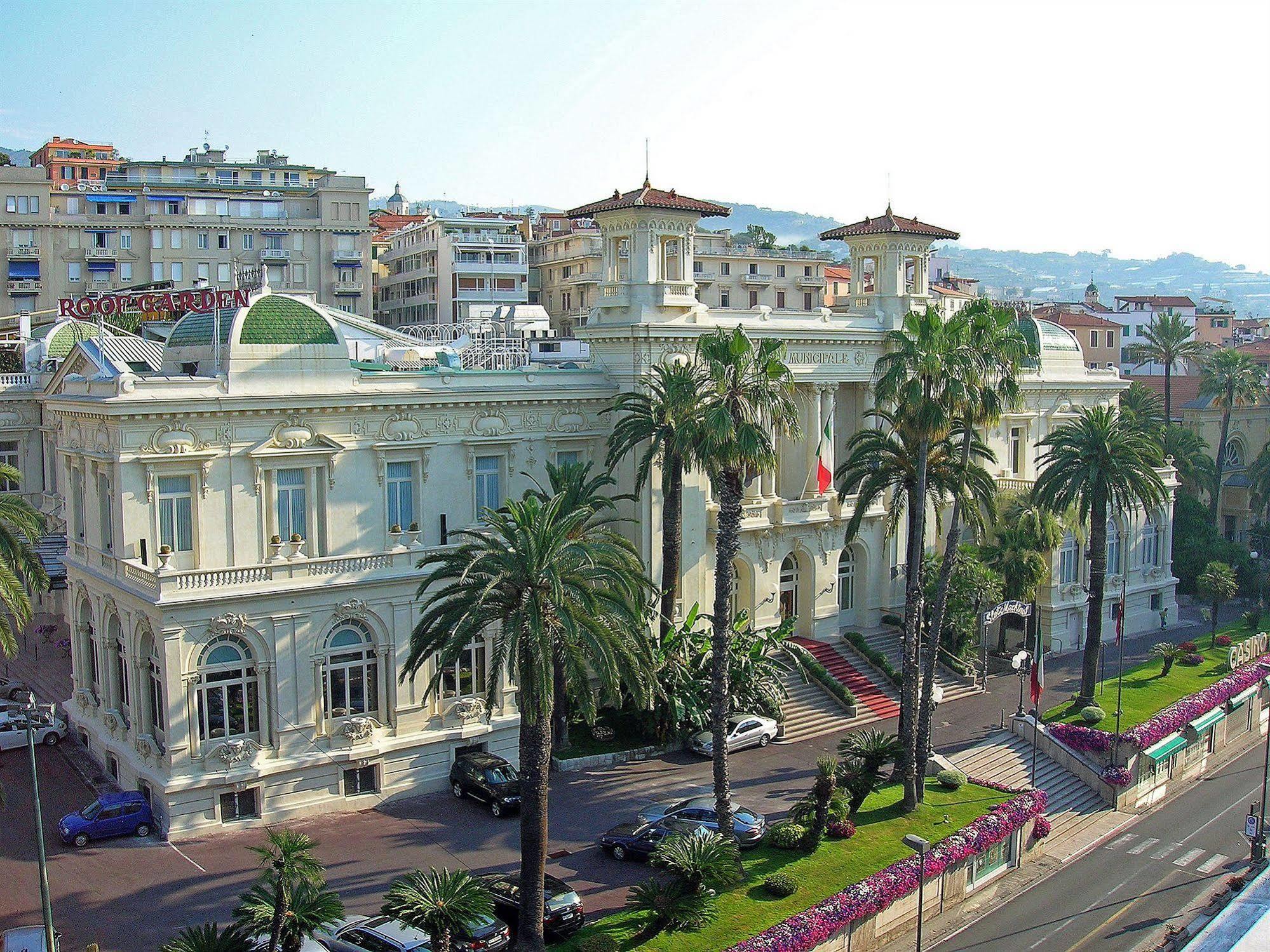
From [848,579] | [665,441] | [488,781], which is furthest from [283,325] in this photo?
[848,579]

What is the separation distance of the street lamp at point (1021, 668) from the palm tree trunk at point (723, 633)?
16.4 meters

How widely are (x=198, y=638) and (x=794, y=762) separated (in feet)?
73.6

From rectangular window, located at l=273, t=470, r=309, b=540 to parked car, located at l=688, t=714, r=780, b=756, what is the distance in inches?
663

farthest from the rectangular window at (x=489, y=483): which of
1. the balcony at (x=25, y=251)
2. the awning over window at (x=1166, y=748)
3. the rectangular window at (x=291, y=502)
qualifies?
the balcony at (x=25, y=251)

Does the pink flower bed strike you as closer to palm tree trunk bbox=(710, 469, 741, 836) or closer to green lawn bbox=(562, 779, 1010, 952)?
green lawn bbox=(562, 779, 1010, 952)

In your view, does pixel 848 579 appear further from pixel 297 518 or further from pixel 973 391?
pixel 297 518

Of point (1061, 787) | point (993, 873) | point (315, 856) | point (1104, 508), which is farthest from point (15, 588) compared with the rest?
point (1104, 508)

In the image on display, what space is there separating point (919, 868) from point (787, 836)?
416 centimetres

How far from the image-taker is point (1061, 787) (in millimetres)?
46688

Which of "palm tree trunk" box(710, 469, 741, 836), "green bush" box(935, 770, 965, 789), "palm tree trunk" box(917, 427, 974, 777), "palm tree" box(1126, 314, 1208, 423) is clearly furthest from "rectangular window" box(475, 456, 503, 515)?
"palm tree" box(1126, 314, 1208, 423)

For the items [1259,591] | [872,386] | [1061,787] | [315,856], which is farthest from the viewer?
[1259,591]

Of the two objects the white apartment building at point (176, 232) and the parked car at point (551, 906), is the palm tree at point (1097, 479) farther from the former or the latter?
the white apartment building at point (176, 232)

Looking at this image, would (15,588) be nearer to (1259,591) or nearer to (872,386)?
(872,386)

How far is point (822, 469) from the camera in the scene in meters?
52.4
